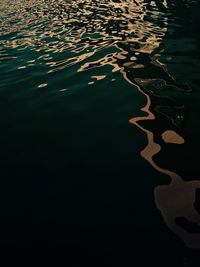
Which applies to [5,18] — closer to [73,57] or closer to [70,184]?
[73,57]

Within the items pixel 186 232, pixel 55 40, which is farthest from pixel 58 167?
pixel 55 40

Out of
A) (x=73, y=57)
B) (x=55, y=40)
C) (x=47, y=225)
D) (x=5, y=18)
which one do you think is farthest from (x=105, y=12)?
(x=47, y=225)

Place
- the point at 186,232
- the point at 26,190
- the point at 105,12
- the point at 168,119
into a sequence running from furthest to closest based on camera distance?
1. the point at 105,12
2. the point at 168,119
3. the point at 26,190
4. the point at 186,232

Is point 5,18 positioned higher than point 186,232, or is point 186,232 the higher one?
point 186,232

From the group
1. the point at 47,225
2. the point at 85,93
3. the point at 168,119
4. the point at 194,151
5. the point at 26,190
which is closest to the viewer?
the point at 47,225

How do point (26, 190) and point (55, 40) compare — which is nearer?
point (26, 190)

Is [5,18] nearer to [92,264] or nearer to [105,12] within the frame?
[105,12]
